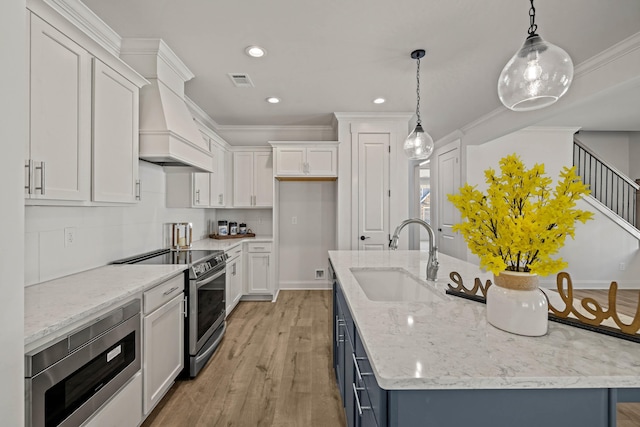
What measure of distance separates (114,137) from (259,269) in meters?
2.78

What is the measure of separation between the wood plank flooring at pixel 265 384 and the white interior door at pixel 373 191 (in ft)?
4.33

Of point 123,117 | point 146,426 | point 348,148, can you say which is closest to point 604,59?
point 348,148

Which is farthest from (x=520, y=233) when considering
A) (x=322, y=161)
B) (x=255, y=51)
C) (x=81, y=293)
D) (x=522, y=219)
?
(x=322, y=161)

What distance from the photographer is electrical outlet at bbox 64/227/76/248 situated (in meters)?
1.94

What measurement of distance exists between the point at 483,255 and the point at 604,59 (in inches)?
116

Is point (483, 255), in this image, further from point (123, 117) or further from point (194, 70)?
point (194, 70)

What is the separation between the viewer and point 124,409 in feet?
5.24

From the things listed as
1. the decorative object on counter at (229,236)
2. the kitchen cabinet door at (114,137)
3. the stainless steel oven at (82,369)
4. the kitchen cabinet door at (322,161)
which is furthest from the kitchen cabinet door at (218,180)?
the stainless steel oven at (82,369)

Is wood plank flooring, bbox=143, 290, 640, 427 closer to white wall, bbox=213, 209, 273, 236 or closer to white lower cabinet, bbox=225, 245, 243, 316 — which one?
white lower cabinet, bbox=225, 245, 243, 316

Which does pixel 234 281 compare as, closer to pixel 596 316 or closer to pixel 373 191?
pixel 373 191

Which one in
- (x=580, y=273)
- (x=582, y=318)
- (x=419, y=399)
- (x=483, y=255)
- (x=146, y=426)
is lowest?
(x=146, y=426)

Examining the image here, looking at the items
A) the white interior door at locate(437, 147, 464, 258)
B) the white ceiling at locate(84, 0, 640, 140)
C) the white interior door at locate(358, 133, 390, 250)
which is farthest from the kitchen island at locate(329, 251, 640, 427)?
the white interior door at locate(437, 147, 464, 258)

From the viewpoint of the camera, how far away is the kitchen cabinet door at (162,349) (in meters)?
1.83

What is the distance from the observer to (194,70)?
2.98 m
